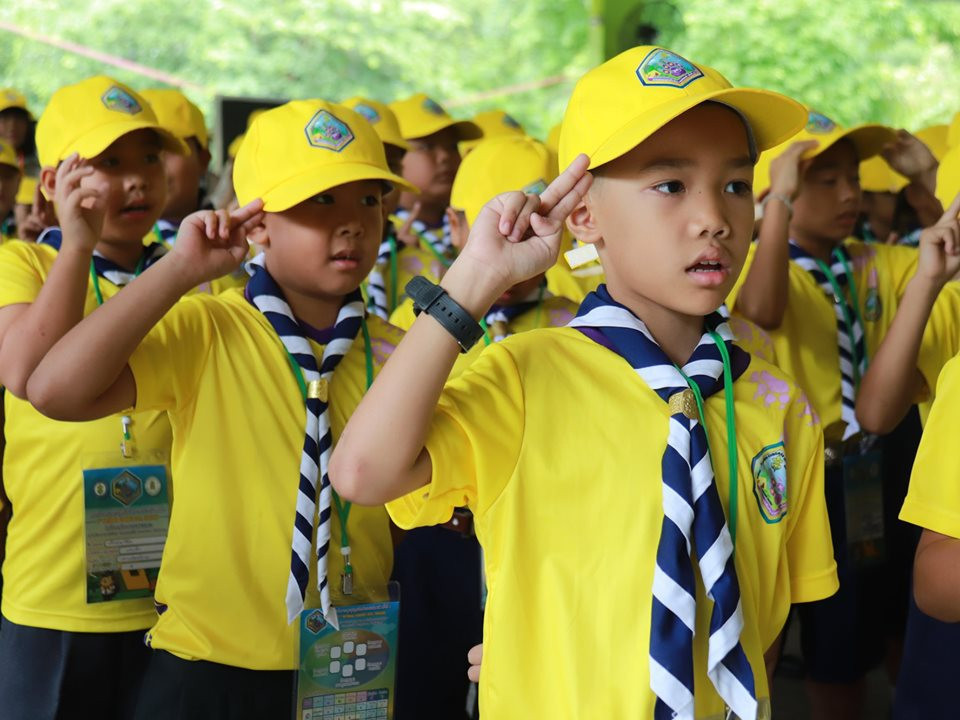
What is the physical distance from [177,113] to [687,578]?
3.45 meters

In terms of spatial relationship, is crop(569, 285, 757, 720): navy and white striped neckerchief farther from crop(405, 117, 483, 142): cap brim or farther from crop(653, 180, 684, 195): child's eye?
crop(405, 117, 483, 142): cap brim

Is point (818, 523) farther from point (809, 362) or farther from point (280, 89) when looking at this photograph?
point (280, 89)

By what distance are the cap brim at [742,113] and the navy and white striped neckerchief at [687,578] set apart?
0.31 meters

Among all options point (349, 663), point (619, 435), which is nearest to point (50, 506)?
point (349, 663)

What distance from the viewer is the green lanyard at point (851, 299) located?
10.7ft

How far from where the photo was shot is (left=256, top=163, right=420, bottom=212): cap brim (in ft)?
7.76

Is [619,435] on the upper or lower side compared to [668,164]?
lower

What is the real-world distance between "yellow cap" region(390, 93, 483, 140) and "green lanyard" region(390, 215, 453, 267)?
0.48 m

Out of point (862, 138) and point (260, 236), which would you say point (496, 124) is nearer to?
point (862, 138)

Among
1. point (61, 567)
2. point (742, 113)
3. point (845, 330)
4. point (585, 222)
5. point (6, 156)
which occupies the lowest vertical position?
point (61, 567)

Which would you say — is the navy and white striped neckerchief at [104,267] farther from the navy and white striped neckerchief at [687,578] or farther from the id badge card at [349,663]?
the navy and white striped neckerchief at [687,578]

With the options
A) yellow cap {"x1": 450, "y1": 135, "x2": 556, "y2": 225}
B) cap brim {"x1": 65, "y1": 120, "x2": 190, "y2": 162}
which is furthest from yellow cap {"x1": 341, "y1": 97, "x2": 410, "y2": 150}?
cap brim {"x1": 65, "y1": 120, "x2": 190, "y2": 162}

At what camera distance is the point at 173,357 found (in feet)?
7.03

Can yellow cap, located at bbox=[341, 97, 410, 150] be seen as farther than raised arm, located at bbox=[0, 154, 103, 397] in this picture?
Yes
